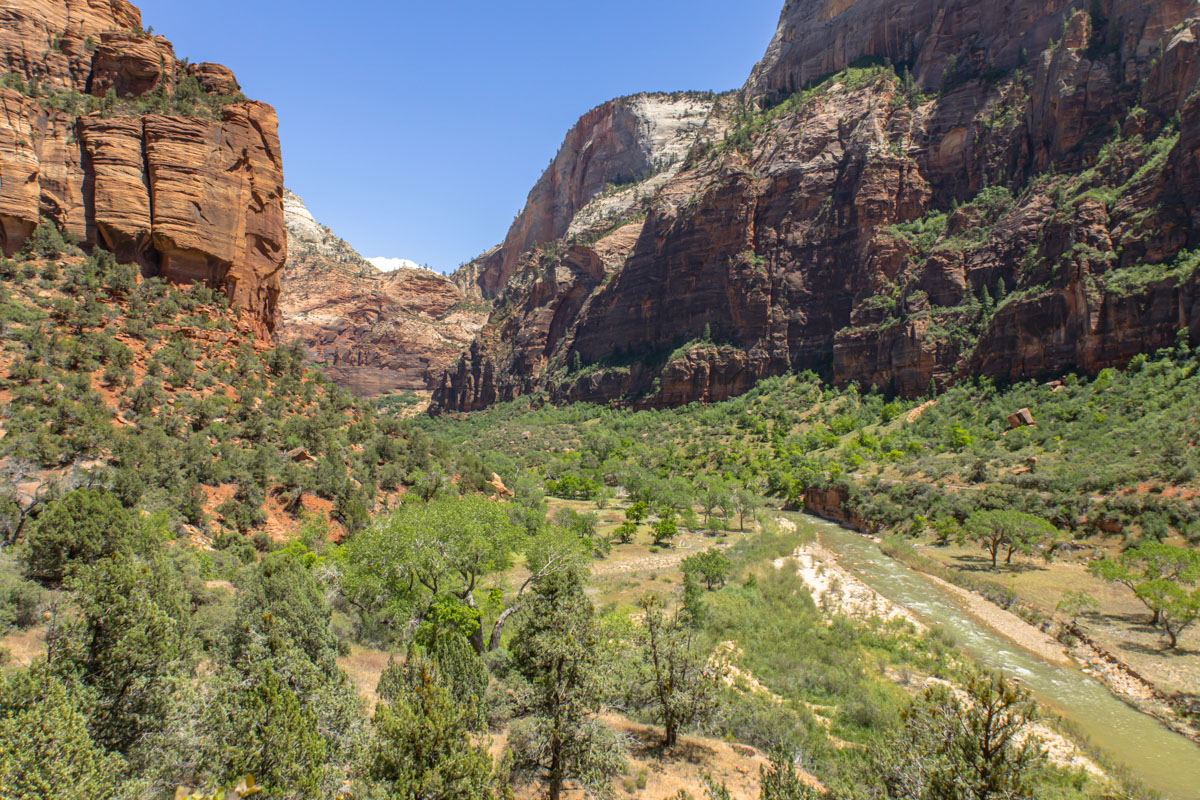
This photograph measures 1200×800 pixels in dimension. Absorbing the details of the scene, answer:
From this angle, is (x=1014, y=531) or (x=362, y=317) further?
(x=362, y=317)

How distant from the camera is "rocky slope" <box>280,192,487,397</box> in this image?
11712 cm

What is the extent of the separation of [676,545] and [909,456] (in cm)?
2401

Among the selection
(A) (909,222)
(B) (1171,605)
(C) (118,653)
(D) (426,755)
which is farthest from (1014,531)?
(A) (909,222)

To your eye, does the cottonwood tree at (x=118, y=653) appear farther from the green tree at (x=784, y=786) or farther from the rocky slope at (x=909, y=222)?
the rocky slope at (x=909, y=222)

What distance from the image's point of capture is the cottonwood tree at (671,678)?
42.3 feet

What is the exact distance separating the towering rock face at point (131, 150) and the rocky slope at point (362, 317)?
8760 centimetres

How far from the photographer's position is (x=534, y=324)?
112062mm

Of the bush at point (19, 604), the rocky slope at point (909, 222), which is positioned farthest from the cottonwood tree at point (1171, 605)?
the rocky slope at point (909, 222)

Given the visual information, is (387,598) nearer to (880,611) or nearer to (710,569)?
(710,569)

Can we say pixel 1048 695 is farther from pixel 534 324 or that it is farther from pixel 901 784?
pixel 534 324

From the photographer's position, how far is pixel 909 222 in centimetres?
7256

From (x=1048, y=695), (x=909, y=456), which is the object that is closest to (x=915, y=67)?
(x=909, y=456)

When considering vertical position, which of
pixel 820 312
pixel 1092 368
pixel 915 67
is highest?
pixel 915 67

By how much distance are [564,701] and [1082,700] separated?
16.7m
